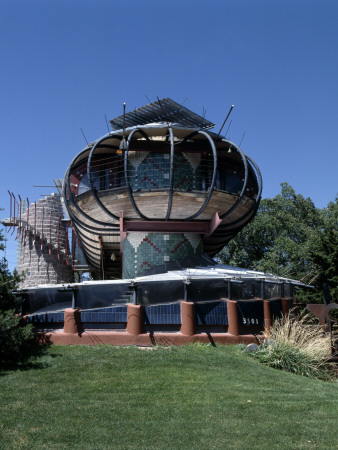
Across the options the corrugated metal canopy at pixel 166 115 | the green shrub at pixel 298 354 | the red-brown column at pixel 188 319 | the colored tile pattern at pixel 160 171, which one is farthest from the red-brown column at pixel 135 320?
the corrugated metal canopy at pixel 166 115

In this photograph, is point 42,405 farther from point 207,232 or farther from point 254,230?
point 254,230

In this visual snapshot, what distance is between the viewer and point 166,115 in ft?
80.6

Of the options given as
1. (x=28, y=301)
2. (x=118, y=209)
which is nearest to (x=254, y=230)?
(x=118, y=209)

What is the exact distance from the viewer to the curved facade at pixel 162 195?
66.9ft

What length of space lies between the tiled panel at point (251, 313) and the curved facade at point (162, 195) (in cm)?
407

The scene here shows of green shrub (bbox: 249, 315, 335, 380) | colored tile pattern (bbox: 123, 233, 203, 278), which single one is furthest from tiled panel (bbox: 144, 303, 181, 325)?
colored tile pattern (bbox: 123, 233, 203, 278)

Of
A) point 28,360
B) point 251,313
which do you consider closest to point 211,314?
point 251,313

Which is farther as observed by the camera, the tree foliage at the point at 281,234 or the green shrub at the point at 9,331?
the tree foliage at the point at 281,234

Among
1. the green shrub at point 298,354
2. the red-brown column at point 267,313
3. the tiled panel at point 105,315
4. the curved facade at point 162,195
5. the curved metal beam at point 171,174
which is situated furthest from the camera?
the curved facade at point 162,195

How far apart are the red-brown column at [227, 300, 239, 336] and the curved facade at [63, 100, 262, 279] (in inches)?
159

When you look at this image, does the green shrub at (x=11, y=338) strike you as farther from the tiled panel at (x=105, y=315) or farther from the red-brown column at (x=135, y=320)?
the red-brown column at (x=135, y=320)

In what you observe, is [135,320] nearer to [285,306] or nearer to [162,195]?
[285,306]

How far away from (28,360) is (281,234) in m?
30.2

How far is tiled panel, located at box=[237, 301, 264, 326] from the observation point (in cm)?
1609
